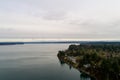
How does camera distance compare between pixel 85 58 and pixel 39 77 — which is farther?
pixel 85 58

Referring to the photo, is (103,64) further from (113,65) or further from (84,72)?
(84,72)

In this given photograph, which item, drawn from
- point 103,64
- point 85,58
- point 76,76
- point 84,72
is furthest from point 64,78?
point 85,58

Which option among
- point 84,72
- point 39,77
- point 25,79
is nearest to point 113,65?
point 84,72

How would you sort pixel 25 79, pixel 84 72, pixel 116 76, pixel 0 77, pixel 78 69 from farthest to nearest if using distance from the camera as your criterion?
pixel 78 69
pixel 84 72
pixel 0 77
pixel 25 79
pixel 116 76

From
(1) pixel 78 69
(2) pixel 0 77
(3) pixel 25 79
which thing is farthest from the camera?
(1) pixel 78 69

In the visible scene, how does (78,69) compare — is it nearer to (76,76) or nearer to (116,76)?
(76,76)

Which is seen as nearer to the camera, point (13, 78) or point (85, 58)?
point (13, 78)

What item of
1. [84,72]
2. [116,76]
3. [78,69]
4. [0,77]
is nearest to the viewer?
[116,76]

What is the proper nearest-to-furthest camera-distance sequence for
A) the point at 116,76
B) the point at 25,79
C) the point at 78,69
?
1. the point at 116,76
2. the point at 25,79
3. the point at 78,69

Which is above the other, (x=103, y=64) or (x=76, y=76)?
(x=103, y=64)
